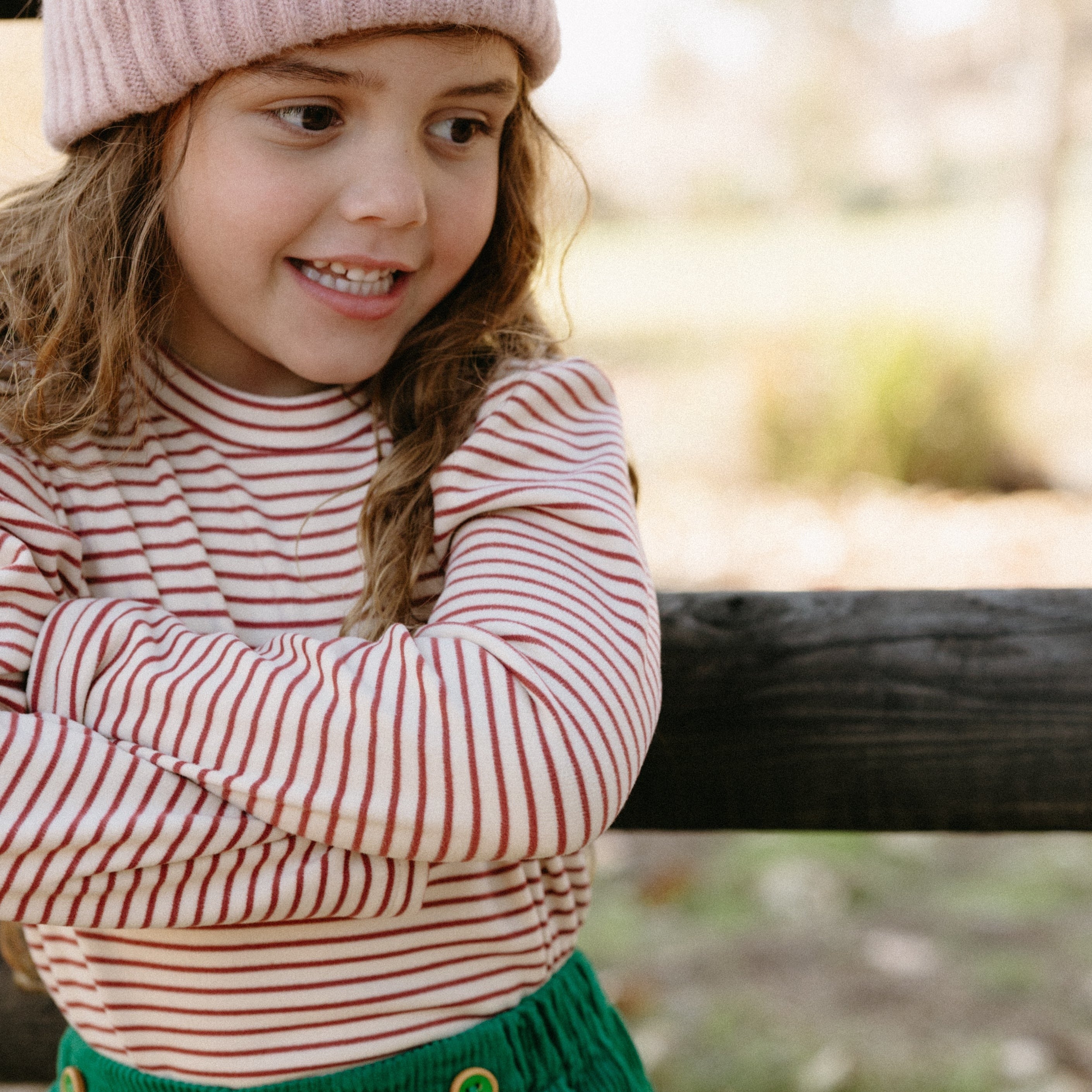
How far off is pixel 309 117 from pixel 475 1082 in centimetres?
96

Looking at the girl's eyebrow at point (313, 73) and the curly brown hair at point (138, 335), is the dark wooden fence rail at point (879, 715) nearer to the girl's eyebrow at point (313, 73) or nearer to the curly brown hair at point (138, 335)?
the curly brown hair at point (138, 335)

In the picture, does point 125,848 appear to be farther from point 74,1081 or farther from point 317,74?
point 317,74

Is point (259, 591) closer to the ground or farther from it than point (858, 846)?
farther from it

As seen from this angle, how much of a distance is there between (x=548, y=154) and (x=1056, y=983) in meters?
2.10

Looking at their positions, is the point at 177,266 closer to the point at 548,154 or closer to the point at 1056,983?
the point at 548,154

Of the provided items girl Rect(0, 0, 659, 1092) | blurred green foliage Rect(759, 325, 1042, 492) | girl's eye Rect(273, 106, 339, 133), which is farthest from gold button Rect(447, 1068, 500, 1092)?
blurred green foliage Rect(759, 325, 1042, 492)

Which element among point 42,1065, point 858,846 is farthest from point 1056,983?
point 42,1065

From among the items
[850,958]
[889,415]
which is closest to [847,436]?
[889,415]

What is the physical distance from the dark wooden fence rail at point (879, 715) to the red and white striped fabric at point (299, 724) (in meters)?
0.21

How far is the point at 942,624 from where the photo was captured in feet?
4.95

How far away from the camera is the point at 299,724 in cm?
107

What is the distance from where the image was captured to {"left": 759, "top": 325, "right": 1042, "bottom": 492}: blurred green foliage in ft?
20.8

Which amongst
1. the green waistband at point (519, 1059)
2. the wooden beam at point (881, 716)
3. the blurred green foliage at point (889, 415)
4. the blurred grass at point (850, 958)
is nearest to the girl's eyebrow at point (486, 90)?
the wooden beam at point (881, 716)

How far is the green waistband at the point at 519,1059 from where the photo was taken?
1.24 meters
